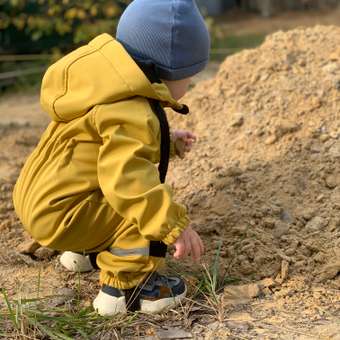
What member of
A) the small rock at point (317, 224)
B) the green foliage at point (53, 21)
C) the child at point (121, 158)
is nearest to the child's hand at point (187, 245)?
the child at point (121, 158)

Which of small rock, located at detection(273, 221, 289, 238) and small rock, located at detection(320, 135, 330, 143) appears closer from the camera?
small rock, located at detection(273, 221, 289, 238)

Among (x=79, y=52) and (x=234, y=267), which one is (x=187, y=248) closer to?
(x=234, y=267)

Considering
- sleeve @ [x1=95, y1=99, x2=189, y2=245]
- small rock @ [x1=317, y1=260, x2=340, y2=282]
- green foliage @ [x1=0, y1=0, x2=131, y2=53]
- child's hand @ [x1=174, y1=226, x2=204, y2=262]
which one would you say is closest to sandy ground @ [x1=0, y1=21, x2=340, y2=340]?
small rock @ [x1=317, y1=260, x2=340, y2=282]

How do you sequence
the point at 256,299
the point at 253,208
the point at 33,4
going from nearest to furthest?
1. the point at 256,299
2. the point at 253,208
3. the point at 33,4

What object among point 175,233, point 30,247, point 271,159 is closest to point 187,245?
point 175,233

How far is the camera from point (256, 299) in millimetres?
2662

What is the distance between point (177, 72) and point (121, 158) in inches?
15.4

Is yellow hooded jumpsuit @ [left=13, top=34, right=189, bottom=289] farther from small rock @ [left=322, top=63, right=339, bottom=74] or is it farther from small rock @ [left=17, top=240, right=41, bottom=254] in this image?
small rock @ [left=322, top=63, right=339, bottom=74]

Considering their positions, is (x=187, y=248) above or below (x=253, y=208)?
above

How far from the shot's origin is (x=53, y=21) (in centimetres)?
673

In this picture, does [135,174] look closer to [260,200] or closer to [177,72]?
[177,72]

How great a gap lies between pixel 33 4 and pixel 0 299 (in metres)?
5.11

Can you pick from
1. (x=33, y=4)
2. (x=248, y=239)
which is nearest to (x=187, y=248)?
(x=248, y=239)

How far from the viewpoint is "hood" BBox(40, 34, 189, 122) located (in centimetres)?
236
